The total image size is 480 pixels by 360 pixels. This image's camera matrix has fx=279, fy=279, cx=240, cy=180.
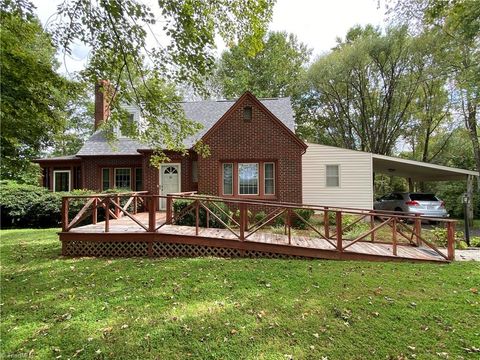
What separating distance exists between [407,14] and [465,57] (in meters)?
3.38

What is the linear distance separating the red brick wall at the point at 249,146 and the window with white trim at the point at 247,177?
0.97ft

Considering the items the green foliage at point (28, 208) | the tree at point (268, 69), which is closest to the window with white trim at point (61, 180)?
the green foliage at point (28, 208)

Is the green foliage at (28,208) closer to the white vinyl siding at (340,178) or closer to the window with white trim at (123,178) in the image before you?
the window with white trim at (123,178)

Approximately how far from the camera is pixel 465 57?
1312 cm

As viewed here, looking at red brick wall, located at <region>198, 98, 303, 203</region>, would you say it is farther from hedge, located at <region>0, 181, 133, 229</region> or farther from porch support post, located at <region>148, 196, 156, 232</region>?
porch support post, located at <region>148, 196, 156, 232</region>

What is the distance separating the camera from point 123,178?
14.6m

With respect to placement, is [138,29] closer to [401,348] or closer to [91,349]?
[91,349]

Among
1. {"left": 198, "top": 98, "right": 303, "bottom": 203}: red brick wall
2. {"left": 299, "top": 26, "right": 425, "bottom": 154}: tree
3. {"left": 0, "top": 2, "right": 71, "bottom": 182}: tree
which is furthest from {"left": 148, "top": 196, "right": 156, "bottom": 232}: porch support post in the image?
{"left": 299, "top": 26, "right": 425, "bottom": 154}: tree

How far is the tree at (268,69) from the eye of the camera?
94.5ft

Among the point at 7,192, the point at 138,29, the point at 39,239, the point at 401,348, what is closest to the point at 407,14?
the point at 138,29

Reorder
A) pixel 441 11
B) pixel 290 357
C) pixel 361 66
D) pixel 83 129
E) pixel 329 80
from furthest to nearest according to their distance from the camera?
pixel 83 129 < pixel 329 80 < pixel 361 66 < pixel 441 11 < pixel 290 357

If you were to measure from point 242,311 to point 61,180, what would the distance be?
611 inches

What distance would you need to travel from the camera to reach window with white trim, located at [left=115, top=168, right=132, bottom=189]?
47.7 feet

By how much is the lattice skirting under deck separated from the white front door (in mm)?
6075
